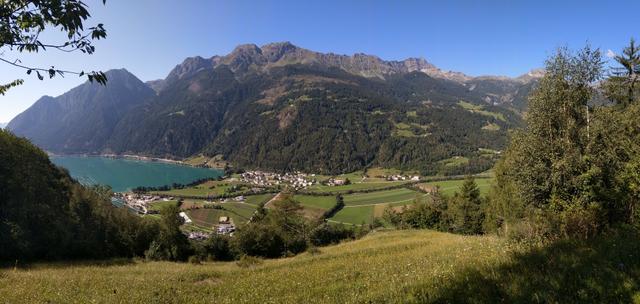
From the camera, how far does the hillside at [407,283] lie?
575 centimetres

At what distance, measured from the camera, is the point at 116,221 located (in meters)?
31.6

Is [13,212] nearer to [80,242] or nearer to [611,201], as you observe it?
[80,242]

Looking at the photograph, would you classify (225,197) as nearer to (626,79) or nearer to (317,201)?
(317,201)

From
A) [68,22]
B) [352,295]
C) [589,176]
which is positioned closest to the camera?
[68,22]

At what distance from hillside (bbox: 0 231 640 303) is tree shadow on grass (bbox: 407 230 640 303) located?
0.6 inches

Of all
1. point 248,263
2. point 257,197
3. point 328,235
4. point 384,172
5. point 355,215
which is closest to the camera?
point 248,263

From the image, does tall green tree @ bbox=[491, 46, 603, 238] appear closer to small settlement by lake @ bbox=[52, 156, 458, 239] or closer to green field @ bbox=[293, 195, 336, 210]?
small settlement by lake @ bbox=[52, 156, 458, 239]

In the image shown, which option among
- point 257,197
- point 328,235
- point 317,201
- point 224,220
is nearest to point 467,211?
point 328,235

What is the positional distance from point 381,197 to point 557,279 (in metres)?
115

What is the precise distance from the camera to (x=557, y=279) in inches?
239

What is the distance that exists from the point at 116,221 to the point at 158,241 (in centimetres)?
557

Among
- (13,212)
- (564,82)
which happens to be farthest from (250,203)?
(564,82)

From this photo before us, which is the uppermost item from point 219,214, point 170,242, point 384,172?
point 170,242

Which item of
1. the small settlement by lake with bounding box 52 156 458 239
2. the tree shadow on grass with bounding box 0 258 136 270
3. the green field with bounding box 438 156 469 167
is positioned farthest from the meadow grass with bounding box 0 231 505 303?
the green field with bounding box 438 156 469 167
